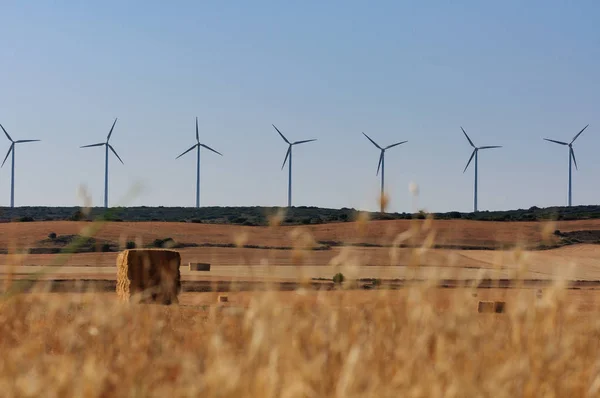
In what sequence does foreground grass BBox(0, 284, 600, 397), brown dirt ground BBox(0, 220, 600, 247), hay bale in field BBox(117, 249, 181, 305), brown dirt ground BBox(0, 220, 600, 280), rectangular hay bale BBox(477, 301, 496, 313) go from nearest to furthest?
1. foreground grass BBox(0, 284, 600, 397)
2. rectangular hay bale BBox(477, 301, 496, 313)
3. hay bale in field BBox(117, 249, 181, 305)
4. brown dirt ground BBox(0, 220, 600, 280)
5. brown dirt ground BBox(0, 220, 600, 247)

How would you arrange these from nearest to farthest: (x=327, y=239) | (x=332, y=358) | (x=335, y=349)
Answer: (x=335, y=349) < (x=332, y=358) < (x=327, y=239)

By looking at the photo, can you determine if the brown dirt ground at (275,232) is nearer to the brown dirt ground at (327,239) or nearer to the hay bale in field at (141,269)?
the brown dirt ground at (327,239)

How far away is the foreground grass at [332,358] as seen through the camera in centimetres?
467

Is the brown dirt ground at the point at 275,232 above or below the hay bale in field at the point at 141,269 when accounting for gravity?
above

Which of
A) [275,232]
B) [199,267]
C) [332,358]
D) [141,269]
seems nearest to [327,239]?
[275,232]

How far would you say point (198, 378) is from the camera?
493cm

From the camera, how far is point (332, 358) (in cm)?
623

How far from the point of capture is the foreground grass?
15.3ft

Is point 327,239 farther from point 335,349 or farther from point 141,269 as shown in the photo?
point 335,349

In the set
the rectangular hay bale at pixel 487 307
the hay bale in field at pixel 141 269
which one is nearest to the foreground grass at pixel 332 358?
the rectangular hay bale at pixel 487 307

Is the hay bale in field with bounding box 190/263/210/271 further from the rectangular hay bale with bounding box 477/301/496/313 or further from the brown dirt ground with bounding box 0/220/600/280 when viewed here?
the rectangular hay bale with bounding box 477/301/496/313

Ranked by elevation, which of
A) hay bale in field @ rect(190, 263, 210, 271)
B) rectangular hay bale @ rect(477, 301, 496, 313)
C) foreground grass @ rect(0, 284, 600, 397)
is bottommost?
hay bale in field @ rect(190, 263, 210, 271)

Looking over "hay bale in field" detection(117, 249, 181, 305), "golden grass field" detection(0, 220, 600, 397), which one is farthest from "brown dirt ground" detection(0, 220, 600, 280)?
"golden grass field" detection(0, 220, 600, 397)

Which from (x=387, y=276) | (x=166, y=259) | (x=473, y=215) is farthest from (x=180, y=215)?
(x=166, y=259)
